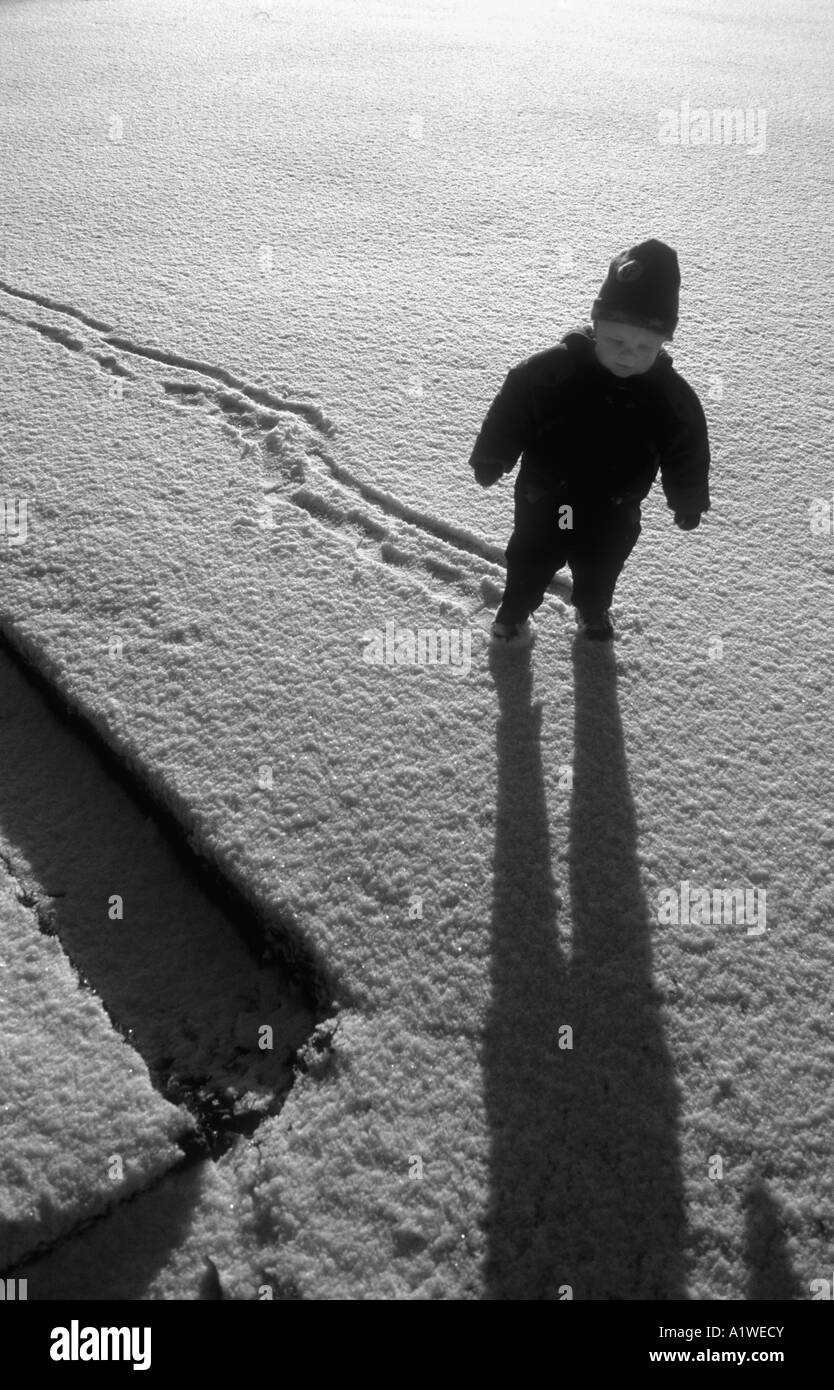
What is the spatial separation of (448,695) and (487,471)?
0.47 metres

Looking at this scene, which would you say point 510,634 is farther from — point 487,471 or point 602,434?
point 602,434

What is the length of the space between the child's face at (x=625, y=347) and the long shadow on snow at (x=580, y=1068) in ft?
2.34

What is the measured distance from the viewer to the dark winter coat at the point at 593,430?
5.53ft

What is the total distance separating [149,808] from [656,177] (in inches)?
169

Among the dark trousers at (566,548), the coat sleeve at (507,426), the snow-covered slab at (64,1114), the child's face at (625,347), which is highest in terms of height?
the child's face at (625,347)

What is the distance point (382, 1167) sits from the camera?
3.92ft

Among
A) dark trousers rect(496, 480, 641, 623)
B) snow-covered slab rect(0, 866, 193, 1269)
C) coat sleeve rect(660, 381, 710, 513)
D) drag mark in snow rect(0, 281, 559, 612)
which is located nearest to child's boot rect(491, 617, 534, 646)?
dark trousers rect(496, 480, 641, 623)

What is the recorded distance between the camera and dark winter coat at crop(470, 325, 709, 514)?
1.69m

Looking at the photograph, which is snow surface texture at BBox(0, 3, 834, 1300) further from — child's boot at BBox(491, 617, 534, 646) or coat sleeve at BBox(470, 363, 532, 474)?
coat sleeve at BBox(470, 363, 532, 474)

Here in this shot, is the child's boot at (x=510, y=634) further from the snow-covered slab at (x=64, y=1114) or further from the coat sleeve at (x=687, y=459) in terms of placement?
the snow-covered slab at (x=64, y=1114)

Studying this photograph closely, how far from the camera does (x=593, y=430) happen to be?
1.72 m

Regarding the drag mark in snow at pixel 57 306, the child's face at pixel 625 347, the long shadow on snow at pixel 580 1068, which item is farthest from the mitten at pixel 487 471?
the drag mark in snow at pixel 57 306

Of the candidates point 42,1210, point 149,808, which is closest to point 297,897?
point 149,808
